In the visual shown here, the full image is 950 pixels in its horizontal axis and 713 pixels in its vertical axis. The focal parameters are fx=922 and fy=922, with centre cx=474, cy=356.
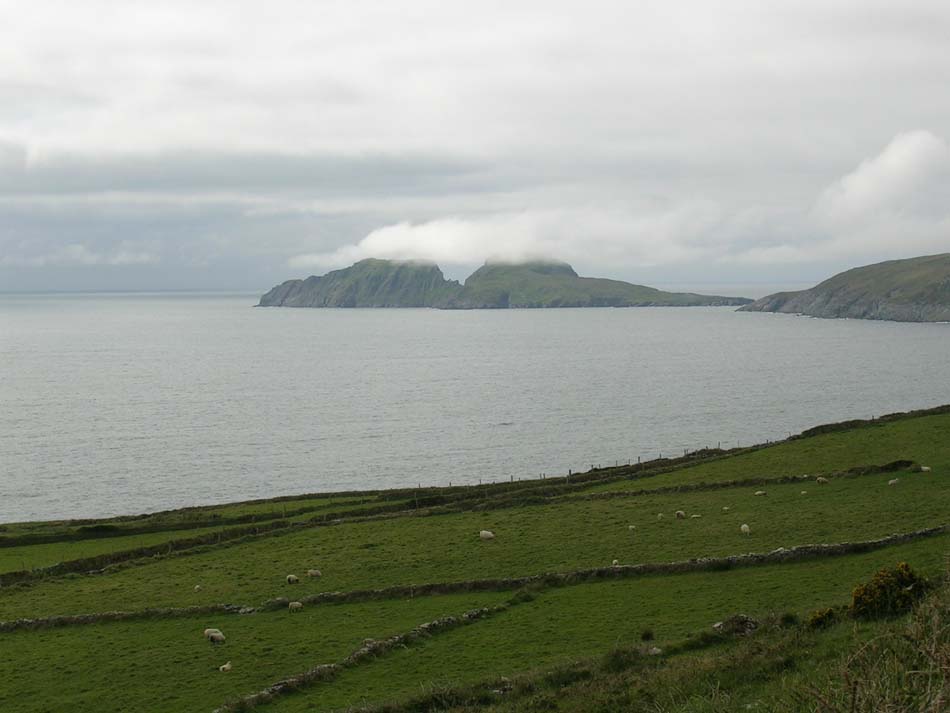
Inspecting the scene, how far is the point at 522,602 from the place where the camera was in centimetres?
3556

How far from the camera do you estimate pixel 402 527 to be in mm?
52406

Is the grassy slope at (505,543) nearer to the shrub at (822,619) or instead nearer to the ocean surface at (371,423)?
the shrub at (822,619)

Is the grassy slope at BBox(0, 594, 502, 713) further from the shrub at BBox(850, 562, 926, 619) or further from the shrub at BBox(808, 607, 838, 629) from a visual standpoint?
the shrub at BBox(850, 562, 926, 619)

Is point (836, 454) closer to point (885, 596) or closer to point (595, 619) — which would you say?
point (595, 619)

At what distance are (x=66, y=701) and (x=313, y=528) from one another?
26287mm

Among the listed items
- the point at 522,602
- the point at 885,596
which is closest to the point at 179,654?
the point at 522,602

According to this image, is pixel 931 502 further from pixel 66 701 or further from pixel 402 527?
pixel 66 701

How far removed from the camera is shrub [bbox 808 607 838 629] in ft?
87.3

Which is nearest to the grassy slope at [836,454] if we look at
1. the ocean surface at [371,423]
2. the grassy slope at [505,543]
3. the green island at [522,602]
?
the green island at [522,602]

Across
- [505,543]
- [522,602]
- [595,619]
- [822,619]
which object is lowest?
[505,543]

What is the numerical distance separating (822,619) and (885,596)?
1993 mm

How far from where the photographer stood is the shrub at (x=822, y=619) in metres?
26.6

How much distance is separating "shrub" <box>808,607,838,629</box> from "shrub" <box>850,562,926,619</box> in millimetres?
628

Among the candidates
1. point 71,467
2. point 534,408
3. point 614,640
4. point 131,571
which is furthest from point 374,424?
point 614,640
